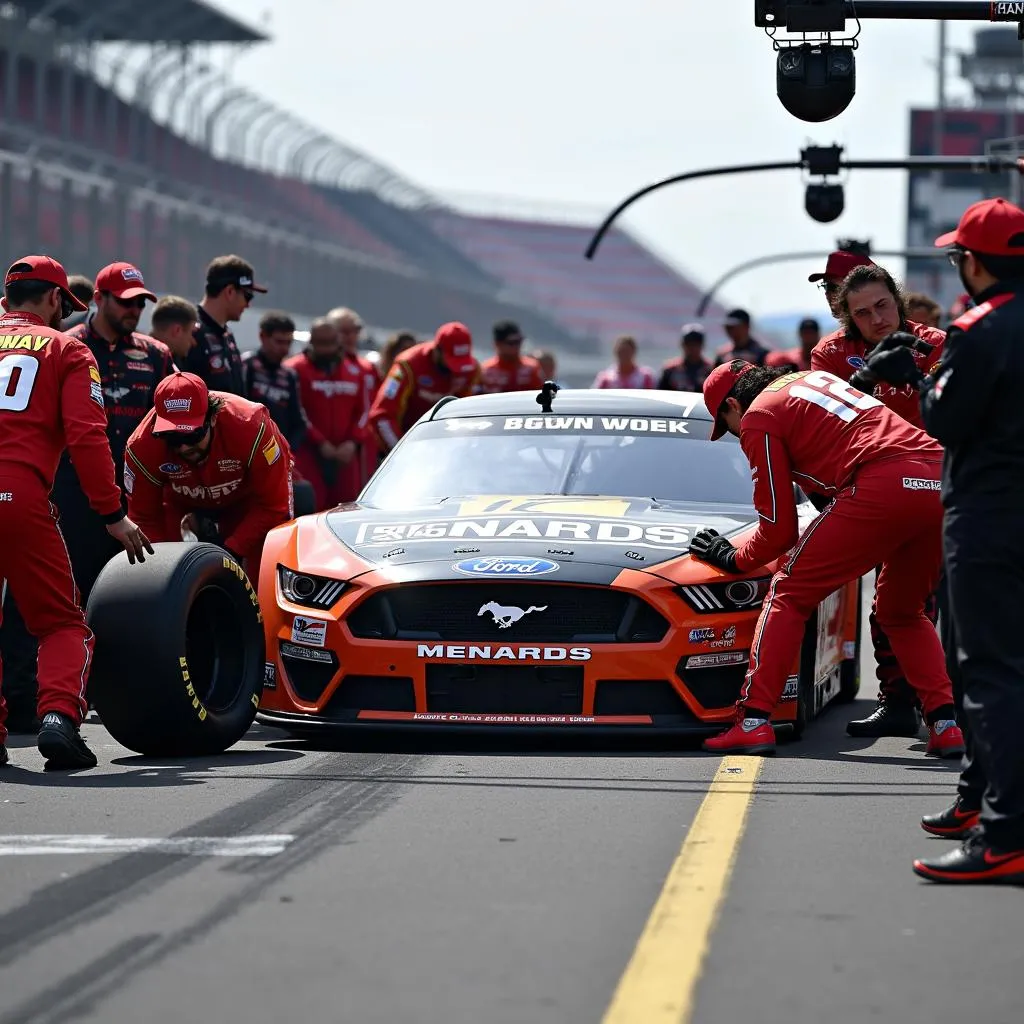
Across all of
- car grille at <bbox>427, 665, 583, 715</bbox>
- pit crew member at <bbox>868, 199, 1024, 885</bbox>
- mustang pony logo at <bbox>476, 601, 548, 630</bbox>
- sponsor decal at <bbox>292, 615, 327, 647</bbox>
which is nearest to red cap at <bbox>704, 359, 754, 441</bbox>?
mustang pony logo at <bbox>476, 601, 548, 630</bbox>

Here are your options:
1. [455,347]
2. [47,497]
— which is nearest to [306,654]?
[47,497]

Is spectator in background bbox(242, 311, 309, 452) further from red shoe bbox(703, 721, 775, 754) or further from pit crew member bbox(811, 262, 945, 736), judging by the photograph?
red shoe bbox(703, 721, 775, 754)

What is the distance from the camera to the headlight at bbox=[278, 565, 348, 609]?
7555 millimetres

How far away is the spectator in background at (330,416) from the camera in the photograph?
13.8 m

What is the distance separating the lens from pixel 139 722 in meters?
7.36

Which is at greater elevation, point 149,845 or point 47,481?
point 47,481

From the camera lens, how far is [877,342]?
7.94 meters

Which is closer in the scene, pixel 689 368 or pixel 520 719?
pixel 520 719

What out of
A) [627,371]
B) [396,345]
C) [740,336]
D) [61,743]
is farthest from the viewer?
[627,371]

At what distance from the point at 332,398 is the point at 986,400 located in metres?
9.07

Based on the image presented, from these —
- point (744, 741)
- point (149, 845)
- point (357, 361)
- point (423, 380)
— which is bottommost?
point (744, 741)

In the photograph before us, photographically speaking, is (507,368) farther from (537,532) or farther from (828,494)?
(828,494)

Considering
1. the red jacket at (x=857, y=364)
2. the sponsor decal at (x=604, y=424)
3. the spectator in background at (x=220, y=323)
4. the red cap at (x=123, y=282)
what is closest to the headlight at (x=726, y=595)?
the red jacket at (x=857, y=364)

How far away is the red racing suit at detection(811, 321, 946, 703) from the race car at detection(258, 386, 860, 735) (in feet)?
0.84
